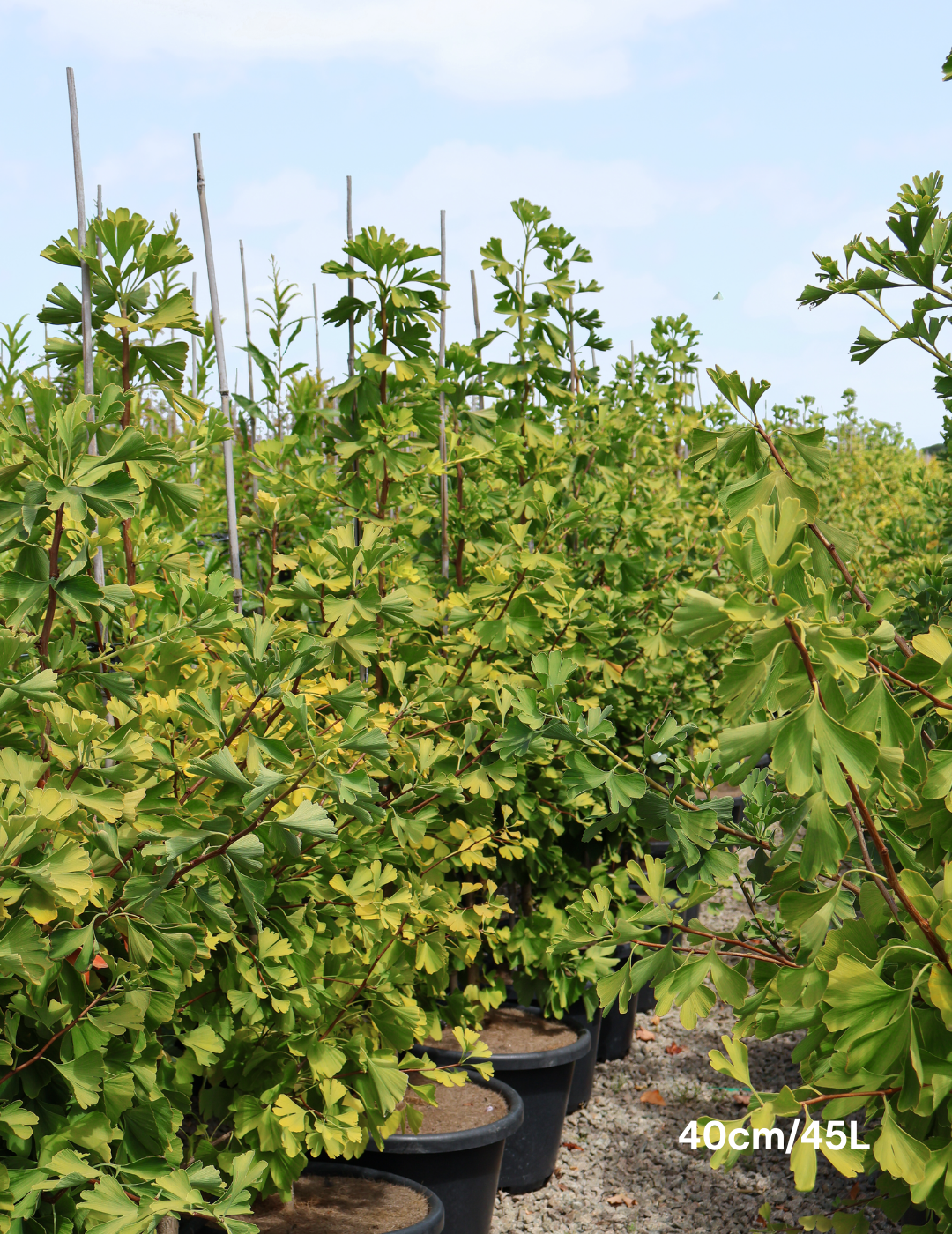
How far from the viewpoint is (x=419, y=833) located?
72.1 inches

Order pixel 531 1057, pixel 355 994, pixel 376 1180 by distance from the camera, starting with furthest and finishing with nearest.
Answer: pixel 531 1057
pixel 376 1180
pixel 355 994

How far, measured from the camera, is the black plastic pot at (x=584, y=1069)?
3.32 m

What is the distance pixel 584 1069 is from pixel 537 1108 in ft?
1.65

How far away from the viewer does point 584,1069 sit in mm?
3355

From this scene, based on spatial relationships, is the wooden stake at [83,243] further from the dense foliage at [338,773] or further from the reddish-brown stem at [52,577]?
the reddish-brown stem at [52,577]

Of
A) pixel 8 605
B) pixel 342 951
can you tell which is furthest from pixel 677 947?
pixel 8 605

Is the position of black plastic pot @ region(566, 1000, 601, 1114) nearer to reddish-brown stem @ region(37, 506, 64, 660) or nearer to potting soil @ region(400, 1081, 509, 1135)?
potting soil @ region(400, 1081, 509, 1135)

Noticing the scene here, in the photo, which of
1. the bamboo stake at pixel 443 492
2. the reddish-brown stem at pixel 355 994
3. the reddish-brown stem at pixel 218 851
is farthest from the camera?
the bamboo stake at pixel 443 492

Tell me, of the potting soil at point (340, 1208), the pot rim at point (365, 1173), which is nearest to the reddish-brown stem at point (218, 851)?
the potting soil at point (340, 1208)

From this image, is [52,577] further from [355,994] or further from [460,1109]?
[460,1109]

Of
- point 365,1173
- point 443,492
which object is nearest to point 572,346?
point 443,492

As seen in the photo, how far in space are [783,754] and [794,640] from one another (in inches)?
4.1

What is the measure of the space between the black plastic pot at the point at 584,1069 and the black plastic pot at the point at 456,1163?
0.88 m

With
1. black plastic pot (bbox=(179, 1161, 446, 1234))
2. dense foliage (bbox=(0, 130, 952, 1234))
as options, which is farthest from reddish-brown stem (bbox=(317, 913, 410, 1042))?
black plastic pot (bbox=(179, 1161, 446, 1234))
